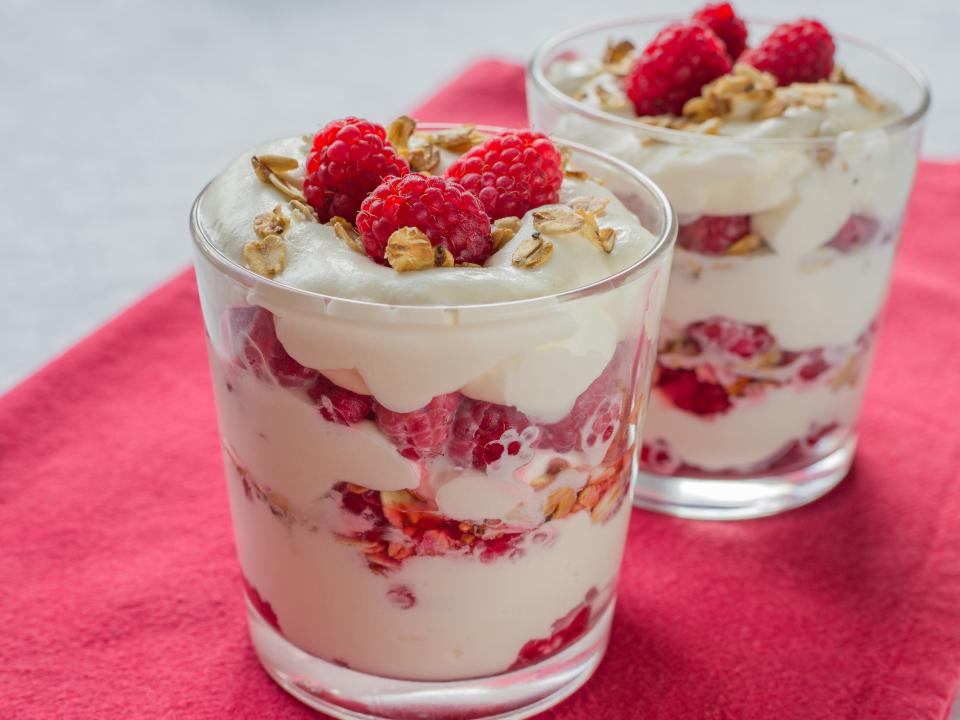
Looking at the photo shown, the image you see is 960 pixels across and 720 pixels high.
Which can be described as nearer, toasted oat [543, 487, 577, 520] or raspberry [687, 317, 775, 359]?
toasted oat [543, 487, 577, 520]

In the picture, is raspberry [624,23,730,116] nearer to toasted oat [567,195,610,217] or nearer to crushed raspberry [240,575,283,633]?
toasted oat [567,195,610,217]

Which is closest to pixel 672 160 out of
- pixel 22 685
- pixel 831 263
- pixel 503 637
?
pixel 831 263

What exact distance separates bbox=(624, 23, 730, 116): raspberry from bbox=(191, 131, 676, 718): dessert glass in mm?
245

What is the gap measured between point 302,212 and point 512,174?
0.53 ft

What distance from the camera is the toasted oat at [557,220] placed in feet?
3.00

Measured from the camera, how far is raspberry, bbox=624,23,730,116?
50.6 inches

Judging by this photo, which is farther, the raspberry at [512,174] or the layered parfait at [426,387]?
the raspberry at [512,174]

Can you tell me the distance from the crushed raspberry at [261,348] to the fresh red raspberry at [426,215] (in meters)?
0.09

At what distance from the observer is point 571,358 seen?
0.87 meters

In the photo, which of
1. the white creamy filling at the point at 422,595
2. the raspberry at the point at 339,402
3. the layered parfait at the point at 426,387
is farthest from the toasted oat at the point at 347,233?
the white creamy filling at the point at 422,595

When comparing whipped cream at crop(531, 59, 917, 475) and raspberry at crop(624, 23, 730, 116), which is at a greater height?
raspberry at crop(624, 23, 730, 116)

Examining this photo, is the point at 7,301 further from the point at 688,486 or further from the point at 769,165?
the point at 769,165

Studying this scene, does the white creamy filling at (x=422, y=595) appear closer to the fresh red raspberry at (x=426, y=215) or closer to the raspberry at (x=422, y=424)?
the raspberry at (x=422, y=424)

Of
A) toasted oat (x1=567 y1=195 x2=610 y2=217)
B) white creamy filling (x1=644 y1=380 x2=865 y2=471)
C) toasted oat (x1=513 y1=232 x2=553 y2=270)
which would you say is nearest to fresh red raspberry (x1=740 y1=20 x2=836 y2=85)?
white creamy filling (x1=644 y1=380 x2=865 y2=471)
